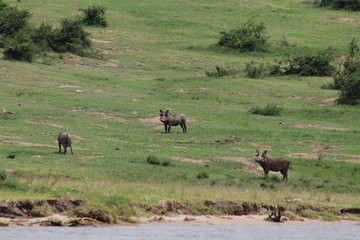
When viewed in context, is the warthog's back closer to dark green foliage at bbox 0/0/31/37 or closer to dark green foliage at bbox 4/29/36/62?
dark green foliage at bbox 4/29/36/62

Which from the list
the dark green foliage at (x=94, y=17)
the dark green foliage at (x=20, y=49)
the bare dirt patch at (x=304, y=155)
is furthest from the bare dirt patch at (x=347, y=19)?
Answer: the bare dirt patch at (x=304, y=155)

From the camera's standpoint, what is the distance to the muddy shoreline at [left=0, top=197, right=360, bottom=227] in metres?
21.7

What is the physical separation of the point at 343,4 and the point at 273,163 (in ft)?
224

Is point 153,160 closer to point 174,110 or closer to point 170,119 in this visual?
point 170,119

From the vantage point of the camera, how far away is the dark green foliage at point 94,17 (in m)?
78.8

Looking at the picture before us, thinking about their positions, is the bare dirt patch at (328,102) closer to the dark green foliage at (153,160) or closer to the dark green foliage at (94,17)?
the dark green foliage at (153,160)

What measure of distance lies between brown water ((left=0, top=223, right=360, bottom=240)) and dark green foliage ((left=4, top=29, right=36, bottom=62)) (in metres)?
39.9

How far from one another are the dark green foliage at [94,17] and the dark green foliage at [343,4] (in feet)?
98.3

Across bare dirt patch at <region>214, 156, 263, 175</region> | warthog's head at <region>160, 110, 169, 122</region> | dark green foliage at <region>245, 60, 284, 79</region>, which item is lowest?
bare dirt patch at <region>214, 156, 263, 175</region>

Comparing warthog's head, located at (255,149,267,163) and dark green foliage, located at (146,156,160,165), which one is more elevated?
warthog's head, located at (255,149,267,163)

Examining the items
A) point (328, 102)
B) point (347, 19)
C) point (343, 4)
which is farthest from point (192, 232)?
point (343, 4)

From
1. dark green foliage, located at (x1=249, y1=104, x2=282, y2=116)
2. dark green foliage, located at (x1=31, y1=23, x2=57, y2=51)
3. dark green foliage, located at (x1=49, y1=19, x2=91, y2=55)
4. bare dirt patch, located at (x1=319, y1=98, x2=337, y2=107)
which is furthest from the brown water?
dark green foliage, located at (x1=31, y1=23, x2=57, y2=51)

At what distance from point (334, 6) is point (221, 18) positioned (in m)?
16.4

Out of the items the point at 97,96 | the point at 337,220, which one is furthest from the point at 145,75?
the point at 337,220
